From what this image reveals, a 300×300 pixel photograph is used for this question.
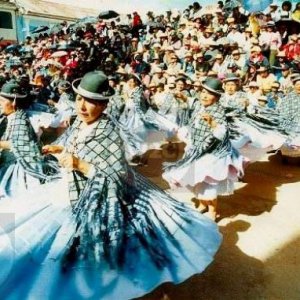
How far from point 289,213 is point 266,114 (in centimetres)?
229

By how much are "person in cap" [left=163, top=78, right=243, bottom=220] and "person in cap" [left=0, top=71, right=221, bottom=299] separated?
1603mm

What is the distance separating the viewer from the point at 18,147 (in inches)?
173

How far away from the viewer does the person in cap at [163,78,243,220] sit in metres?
4.81

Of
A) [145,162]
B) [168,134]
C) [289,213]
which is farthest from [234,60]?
[289,213]

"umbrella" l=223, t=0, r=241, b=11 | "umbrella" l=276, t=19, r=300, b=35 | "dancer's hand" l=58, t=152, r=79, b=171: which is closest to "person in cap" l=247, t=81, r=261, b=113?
"umbrella" l=276, t=19, r=300, b=35

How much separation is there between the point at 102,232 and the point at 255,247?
235 cm

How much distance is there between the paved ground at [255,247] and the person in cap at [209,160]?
53cm

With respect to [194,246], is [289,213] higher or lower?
lower

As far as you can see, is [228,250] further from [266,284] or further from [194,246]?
[194,246]

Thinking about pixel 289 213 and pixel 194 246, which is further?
pixel 289 213

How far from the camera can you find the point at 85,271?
2.69 m

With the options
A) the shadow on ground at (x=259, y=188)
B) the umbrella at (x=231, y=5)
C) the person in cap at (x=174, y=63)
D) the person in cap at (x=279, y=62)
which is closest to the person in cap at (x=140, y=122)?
the shadow on ground at (x=259, y=188)

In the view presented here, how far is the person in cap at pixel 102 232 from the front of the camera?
2.66 metres

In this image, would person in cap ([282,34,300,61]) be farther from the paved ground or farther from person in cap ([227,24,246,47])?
→ the paved ground
